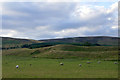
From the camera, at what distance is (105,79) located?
26125 millimetres

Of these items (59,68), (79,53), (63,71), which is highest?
(63,71)

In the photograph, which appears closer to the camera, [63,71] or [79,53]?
[63,71]

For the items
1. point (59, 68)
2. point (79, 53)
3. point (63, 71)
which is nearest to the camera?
point (63, 71)

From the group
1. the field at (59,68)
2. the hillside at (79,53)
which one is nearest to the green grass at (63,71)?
the field at (59,68)

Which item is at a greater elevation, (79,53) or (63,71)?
(63,71)

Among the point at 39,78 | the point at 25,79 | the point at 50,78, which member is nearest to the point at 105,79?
the point at 50,78

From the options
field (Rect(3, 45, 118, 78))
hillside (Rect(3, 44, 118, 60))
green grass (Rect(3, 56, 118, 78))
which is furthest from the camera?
hillside (Rect(3, 44, 118, 60))

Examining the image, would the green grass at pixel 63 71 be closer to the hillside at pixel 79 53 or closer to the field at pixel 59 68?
the field at pixel 59 68

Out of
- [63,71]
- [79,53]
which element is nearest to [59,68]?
[63,71]

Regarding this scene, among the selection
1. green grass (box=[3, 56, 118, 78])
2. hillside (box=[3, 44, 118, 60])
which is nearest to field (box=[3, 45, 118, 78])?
green grass (box=[3, 56, 118, 78])

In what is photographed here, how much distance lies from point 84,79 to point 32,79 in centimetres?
893

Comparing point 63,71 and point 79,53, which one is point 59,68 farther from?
point 79,53

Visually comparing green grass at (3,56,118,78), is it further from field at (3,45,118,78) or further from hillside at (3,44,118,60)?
hillside at (3,44,118,60)

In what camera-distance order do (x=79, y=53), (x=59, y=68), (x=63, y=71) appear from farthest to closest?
(x=79, y=53)
(x=59, y=68)
(x=63, y=71)
